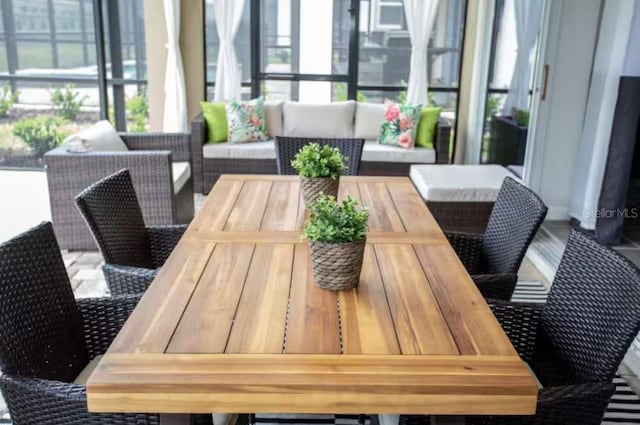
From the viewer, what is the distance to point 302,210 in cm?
254

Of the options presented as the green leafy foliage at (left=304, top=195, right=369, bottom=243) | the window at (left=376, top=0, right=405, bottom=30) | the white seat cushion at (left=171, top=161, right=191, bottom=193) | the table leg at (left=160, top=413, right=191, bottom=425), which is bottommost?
the white seat cushion at (left=171, top=161, right=191, bottom=193)

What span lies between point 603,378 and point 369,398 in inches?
27.5

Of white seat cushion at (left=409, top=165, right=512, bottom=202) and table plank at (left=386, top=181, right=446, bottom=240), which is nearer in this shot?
table plank at (left=386, top=181, right=446, bottom=240)

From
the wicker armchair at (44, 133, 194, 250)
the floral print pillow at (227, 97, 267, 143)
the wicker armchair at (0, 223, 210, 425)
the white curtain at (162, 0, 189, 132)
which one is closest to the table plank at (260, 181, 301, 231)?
the wicker armchair at (0, 223, 210, 425)

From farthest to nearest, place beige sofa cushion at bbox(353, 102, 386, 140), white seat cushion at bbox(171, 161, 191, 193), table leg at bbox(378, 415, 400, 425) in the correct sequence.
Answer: beige sofa cushion at bbox(353, 102, 386, 140) → white seat cushion at bbox(171, 161, 191, 193) → table leg at bbox(378, 415, 400, 425)

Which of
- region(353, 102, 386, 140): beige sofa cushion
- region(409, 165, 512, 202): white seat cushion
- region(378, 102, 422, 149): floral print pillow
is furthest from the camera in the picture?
region(353, 102, 386, 140): beige sofa cushion

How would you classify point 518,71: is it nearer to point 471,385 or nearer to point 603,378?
point 603,378

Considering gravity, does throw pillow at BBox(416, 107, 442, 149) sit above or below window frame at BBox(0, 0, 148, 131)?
below

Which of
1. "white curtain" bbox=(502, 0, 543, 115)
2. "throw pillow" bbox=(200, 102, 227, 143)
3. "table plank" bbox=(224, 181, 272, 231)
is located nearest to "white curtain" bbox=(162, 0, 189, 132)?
"throw pillow" bbox=(200, 102, 227, 143)

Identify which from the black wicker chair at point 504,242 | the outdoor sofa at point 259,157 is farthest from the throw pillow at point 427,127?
the black wicker chair at point 504,242

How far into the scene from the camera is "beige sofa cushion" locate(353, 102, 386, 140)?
554cm

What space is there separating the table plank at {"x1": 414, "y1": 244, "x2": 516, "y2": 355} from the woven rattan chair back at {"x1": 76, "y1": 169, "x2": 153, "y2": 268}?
1112 millimetres

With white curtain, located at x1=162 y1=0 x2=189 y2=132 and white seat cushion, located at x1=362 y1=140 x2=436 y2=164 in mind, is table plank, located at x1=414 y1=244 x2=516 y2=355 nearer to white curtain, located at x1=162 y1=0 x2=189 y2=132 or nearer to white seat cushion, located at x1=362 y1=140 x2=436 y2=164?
white seat cushion, located at x1=362 y1=140 x2=436 y2=164

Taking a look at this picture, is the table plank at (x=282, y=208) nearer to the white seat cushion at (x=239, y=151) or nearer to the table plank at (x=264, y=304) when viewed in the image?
the table plank at (x=264, y=304)
